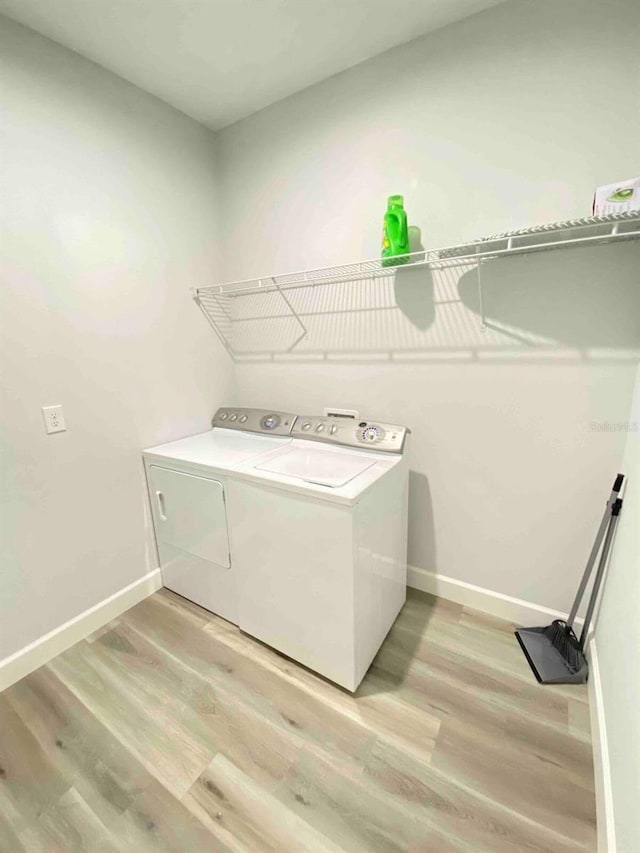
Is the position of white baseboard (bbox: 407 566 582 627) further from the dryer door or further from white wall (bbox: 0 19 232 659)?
white wall (bbox: 0 19 232 659)

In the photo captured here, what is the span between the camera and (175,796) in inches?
44.4

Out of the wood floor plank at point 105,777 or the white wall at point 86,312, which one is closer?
the wood floor plank at point 105,777

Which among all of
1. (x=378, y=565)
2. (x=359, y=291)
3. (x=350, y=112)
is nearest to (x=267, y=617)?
(x=378, y=565)

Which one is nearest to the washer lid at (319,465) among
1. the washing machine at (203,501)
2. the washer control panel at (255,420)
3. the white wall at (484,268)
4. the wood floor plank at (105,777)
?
the washing machine at (203,501)

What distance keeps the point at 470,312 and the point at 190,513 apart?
164 cm

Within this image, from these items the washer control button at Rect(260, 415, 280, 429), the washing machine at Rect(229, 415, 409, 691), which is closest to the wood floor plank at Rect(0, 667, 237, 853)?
the washing machine at Rect(229, 415, 409, 691)

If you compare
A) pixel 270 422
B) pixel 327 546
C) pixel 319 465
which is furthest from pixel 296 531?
pixel 270 422

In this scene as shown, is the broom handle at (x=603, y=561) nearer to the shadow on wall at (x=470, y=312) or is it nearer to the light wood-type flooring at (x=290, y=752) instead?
the light wood-type flooring at (x=290, y=752)

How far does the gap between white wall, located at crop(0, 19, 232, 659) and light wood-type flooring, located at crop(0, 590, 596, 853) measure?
47 cm

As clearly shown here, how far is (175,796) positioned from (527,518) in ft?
5.54

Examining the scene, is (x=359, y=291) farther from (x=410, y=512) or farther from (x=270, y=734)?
(x=270, y=734)

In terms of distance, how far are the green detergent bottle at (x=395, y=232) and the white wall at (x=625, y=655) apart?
1044 mm

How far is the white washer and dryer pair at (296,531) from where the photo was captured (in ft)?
4.34

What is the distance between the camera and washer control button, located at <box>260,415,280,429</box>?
2.04 metres
